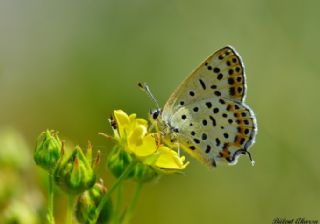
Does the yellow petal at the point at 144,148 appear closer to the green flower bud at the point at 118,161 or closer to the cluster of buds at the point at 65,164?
the green flower bud at the point at 118,161

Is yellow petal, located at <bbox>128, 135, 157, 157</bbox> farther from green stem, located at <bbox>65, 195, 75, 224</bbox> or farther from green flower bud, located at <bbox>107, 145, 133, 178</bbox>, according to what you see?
green stem, located at <bbox>65, 195, 75, 224</bbox>

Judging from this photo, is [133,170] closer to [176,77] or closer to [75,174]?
[75,174]

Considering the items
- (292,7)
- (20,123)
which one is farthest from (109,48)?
(292,7)

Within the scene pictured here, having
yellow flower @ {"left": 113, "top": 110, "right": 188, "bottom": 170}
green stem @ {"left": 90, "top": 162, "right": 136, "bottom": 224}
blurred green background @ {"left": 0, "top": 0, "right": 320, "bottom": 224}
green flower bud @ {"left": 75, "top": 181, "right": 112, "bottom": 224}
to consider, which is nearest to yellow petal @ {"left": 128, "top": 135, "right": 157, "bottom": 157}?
yellow flower @ {"left": 113, "top": 110, "right": 188, "bottom": 170}

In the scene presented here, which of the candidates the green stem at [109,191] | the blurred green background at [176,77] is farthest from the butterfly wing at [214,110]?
the blurred green background at [176,77]

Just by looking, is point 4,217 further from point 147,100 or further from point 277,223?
point 147,100

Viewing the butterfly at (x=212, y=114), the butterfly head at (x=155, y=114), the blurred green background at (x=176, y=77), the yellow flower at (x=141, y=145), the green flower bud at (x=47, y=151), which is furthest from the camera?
the blurred green background at (x=176, y=77)
